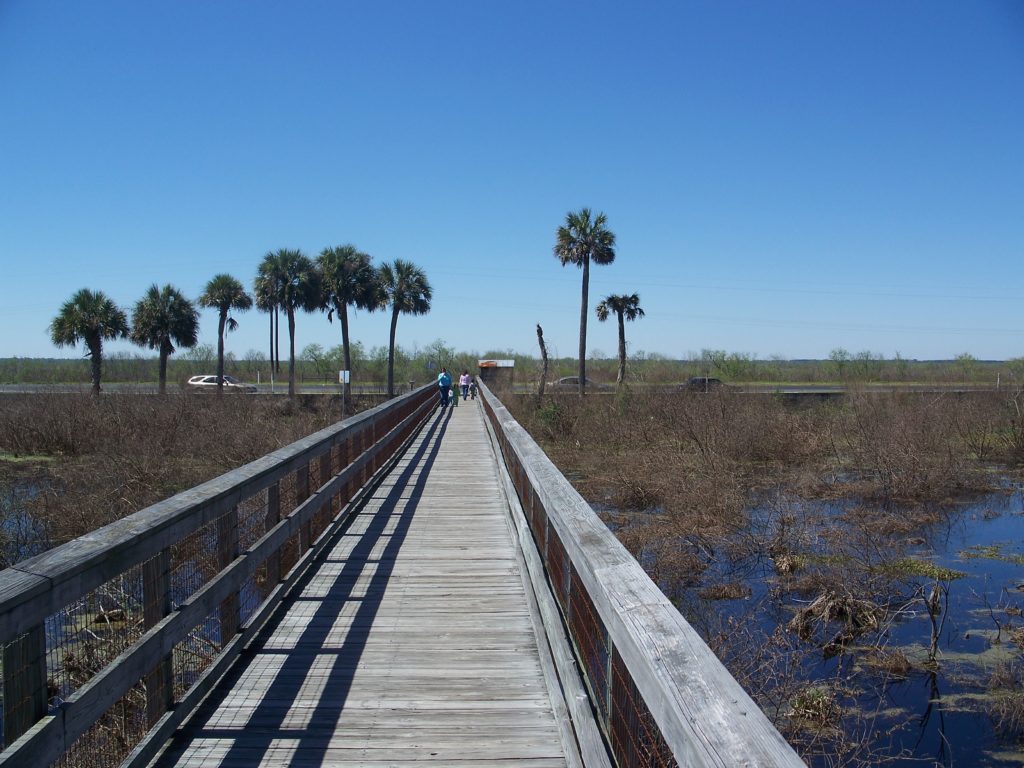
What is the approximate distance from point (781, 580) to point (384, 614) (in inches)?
286

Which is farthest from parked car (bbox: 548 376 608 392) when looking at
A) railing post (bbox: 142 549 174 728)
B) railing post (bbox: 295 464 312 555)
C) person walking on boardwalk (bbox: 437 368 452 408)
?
railing post (bbox: 142 549 174 728)

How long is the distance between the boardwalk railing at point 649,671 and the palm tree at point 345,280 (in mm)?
50642

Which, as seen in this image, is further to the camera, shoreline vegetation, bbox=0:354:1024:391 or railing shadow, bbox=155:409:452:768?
shoreline vegetation, bbox=0:354:1024:391

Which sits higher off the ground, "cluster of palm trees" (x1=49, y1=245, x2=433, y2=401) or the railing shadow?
"cluster of palm trees" (x1=49, y1=245, x2=433, y2=401)

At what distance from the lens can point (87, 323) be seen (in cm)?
4353

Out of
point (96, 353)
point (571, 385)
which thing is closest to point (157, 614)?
point (96, 353)

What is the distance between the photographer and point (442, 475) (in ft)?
39.3

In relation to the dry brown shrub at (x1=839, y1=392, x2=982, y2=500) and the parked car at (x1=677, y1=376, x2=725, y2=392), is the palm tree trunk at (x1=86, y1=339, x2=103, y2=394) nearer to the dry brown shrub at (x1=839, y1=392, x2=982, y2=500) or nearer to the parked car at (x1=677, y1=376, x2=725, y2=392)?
the parked car at (x1=677, y1=376, x2=725, y2=392)

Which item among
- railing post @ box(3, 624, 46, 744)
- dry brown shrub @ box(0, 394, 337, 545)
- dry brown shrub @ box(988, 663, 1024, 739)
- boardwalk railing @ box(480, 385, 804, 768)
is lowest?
dry brown shrub @ box(988, 663, 1024, 739)

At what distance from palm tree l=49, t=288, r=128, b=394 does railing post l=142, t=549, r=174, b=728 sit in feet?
145

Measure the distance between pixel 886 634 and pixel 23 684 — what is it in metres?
9.01

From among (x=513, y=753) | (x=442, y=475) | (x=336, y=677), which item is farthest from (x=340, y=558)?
(x=442, y=475)

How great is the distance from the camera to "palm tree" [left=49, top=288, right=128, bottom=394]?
43.3m

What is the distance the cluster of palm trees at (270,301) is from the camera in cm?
4397
